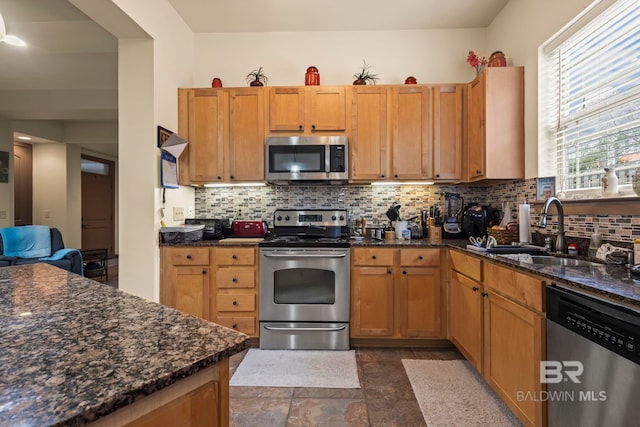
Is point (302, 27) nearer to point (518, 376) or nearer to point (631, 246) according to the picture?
point (631, 246)

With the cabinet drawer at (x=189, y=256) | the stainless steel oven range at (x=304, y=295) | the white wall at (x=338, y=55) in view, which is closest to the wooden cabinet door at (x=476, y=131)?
the white wall at (x=338, y=55)

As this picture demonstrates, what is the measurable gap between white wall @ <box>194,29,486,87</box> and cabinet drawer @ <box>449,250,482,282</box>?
1840 mm

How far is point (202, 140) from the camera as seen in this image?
289 centimetres

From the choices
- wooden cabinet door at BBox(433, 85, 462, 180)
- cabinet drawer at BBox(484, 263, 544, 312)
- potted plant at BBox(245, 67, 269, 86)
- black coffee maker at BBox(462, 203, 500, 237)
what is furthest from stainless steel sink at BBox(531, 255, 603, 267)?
potted plant at BBox(245, 67, 269, 86)

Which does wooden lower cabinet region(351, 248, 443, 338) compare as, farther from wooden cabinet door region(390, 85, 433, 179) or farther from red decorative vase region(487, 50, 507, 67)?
red decorative vase region(487, 50, 507, 67)

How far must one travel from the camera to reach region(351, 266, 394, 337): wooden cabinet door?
99.2 inches

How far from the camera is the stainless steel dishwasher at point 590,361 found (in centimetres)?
98

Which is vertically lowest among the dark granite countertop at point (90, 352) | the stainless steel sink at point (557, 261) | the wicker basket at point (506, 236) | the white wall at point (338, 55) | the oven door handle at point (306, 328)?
the oven door handle at point (306, 328)

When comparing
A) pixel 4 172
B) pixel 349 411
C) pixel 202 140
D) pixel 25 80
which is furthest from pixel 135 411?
pixel 4 172

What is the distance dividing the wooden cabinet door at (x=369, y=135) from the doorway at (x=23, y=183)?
6.70m

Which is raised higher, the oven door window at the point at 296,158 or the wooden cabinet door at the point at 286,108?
the wooden cabinet door at the point at 286,108

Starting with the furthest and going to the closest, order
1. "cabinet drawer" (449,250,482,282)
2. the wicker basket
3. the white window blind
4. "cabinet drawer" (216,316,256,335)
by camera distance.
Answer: "cabinet drawer" (216,316,256,335)
the wicker basket
"cabinet drawer" (449,250,482,282)
the white window blind

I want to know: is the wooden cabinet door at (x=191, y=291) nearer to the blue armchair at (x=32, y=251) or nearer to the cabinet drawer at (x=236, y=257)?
the cabinet drawer at (x=236, y=257)

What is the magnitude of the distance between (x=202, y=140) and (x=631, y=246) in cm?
316
